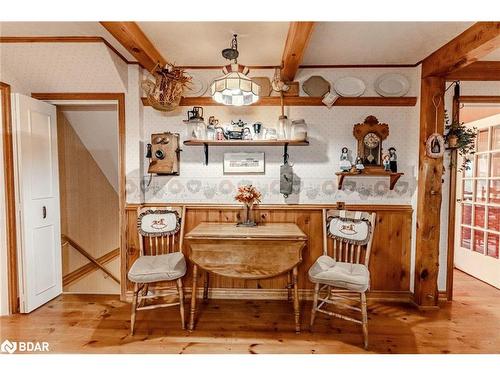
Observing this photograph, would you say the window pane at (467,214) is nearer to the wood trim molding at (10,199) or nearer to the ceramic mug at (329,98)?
the ceramic mug at (329,98)

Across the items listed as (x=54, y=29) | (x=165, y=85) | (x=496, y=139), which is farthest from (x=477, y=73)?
(x=54, y=29)

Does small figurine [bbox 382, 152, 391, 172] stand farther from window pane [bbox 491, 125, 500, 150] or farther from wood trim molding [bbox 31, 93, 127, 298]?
wood trim molding [bbox 31, 93, 127, 298]

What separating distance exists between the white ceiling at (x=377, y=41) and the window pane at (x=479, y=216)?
206cm

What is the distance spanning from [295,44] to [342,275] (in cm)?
168

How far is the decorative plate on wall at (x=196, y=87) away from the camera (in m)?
2.89

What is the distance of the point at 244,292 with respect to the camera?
292 cm

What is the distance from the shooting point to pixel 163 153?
286cm

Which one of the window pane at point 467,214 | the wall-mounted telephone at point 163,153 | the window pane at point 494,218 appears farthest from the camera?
the window pane at point 467,214

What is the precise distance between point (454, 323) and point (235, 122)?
2551 mm

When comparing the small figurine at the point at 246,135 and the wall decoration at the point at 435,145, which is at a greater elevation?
the small figurine at the point at 246,135

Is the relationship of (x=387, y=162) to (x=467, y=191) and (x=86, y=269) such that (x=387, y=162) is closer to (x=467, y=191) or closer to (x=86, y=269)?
(x=467, y=191)

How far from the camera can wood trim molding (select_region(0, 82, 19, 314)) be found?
2.52 meters

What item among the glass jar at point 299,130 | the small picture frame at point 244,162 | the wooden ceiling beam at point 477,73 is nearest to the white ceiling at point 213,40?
the glass jar at point 299,130

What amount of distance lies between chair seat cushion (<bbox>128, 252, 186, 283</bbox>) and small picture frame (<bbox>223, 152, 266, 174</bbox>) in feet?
3.17
